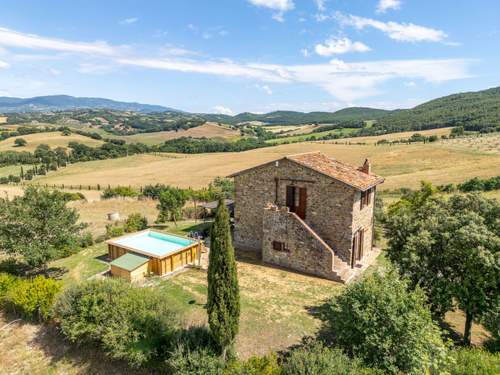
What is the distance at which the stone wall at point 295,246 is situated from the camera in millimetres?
19656

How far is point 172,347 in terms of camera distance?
1209 cm

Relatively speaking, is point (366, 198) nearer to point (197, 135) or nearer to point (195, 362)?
point (195, 362)

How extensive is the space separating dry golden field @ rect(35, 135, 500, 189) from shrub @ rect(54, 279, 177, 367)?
47.2 meters

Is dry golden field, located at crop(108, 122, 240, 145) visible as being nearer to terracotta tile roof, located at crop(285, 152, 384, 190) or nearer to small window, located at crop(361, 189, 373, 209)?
terracotta tile roof, located at crop(285, 152, 384, 190)

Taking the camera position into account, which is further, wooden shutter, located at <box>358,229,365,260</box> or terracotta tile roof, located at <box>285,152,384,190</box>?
wooden shutter, located at <box>358,229,365,260</box>

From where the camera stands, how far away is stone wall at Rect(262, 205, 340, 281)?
19.7 meters

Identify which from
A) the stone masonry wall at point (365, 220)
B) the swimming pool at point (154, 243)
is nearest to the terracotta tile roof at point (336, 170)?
the stone masonry wall at point (365, 220)

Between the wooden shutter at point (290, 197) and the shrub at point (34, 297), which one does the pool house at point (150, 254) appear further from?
the wooden shutter at point (290, 197)

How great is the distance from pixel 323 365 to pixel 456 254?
746 centimetres

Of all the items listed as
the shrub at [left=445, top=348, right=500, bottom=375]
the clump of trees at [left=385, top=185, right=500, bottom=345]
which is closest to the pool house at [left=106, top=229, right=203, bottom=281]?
the clump of trees at [left=385, top=185, right=500, bottom=345]

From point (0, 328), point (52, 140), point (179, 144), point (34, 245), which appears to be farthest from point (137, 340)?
point (52, 140)

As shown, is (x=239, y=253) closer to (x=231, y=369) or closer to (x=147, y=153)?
(x=231, y=369)

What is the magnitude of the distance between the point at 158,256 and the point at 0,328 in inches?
332

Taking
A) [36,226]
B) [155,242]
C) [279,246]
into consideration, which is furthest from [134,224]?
[279,246]
